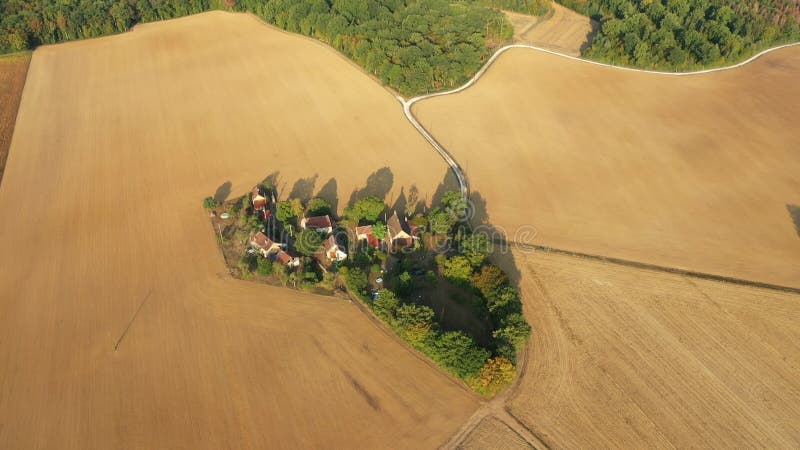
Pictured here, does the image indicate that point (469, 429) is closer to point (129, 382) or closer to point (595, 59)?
point (129, 382)

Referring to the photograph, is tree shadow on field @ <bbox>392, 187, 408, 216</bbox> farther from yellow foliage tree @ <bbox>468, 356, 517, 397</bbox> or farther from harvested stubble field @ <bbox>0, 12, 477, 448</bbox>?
yellow foliage tree @ <bbox>468, 356, 517, 397</bbox>

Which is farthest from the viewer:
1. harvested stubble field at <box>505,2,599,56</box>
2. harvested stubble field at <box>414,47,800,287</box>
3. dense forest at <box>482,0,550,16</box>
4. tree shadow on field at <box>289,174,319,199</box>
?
dense forest at <box>482,0,550,16</box>

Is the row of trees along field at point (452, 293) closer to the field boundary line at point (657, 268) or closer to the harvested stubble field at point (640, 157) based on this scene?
the field boundary line at point (657, 268)

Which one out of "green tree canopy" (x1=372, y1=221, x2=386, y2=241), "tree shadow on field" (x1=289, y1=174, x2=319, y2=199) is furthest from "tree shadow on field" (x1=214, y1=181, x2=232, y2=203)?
"green tree canopy" (x1=372, y1=221, x2=386, y2=241)

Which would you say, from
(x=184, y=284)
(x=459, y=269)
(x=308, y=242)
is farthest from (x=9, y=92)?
(x=459, y=269)

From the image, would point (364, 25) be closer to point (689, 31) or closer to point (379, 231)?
point (379, 231)

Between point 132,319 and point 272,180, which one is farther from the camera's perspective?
point 272,180
